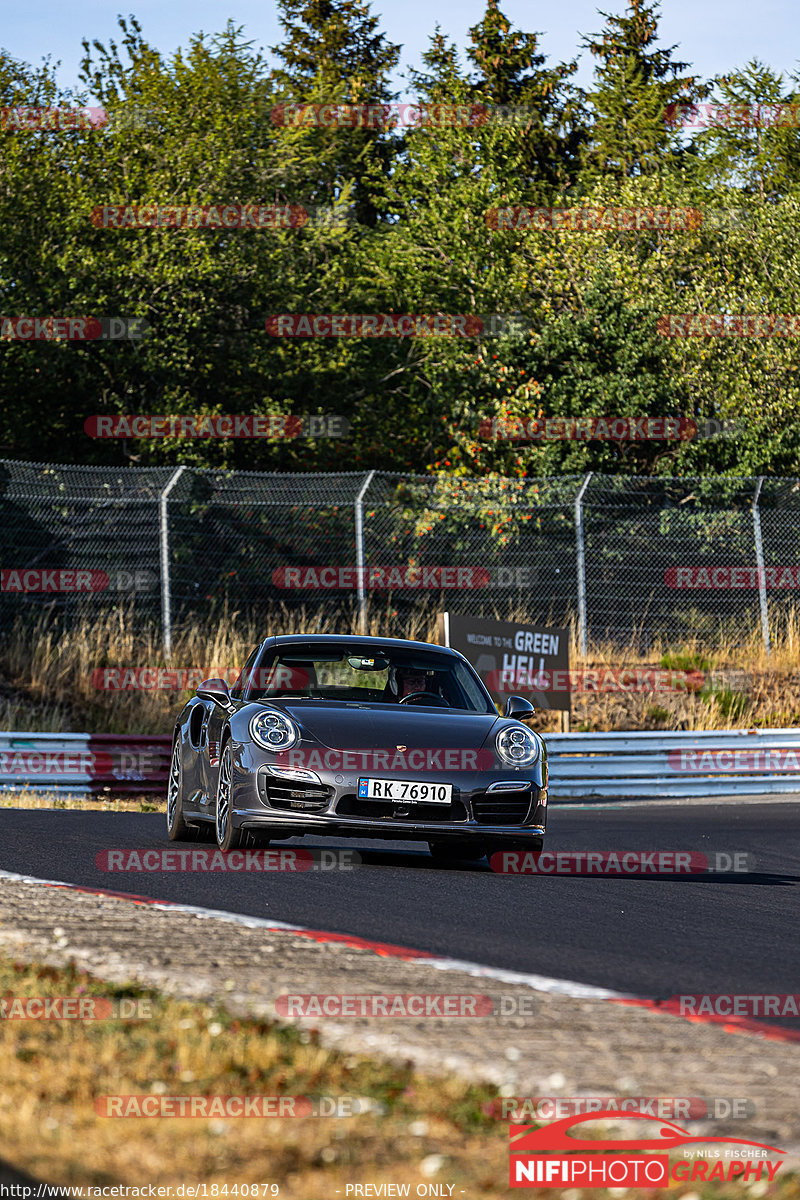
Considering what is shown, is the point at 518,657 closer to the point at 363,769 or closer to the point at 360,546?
the point at 360,546

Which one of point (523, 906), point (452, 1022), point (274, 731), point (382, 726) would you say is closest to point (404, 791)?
point (382, 726)

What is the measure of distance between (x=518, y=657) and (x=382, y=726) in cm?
1007

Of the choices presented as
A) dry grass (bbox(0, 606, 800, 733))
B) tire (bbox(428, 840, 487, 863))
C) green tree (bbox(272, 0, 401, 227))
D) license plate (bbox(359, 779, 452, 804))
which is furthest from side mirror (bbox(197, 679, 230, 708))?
green tree (bbox(272, 0, 401, 227))

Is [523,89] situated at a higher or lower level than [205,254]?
higher

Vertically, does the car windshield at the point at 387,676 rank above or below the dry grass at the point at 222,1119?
above

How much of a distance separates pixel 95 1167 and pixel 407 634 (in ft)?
60.8

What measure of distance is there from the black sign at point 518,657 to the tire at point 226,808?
29.9 feet

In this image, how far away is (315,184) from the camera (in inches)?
1700

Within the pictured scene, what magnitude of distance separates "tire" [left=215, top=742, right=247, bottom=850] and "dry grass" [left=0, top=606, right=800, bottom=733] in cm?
906

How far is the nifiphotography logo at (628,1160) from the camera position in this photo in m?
3.24

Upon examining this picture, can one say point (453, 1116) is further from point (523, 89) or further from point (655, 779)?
point (523, 89)

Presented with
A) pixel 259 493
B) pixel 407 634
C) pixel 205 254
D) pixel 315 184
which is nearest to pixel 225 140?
pixel 205 254

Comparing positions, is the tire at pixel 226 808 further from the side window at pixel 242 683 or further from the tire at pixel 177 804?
the tire at pixel 177 804

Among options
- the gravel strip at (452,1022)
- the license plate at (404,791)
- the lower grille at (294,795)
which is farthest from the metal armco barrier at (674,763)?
the gravel strip at (452,1022)
